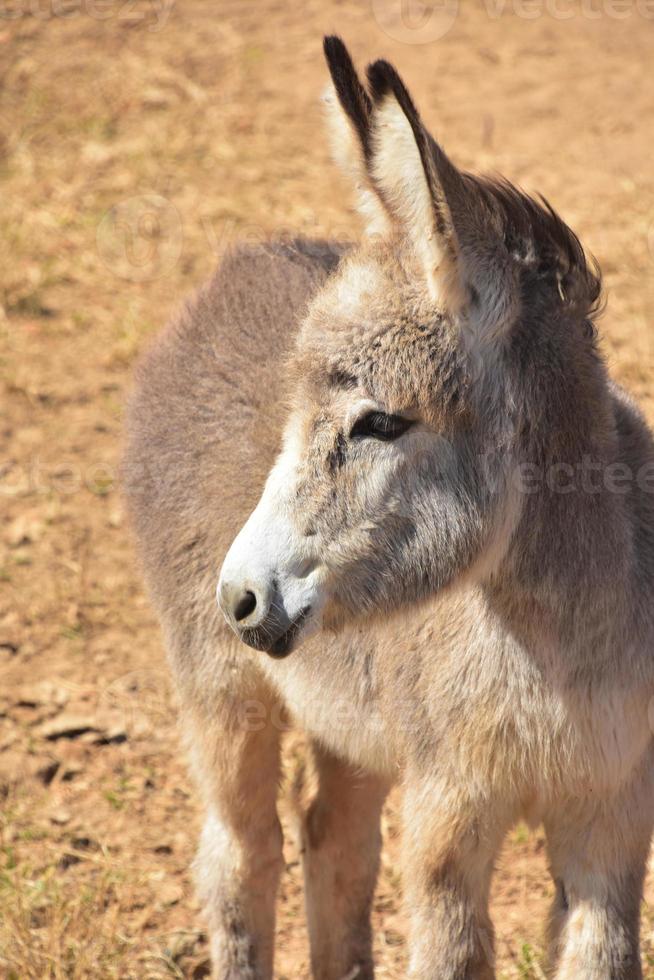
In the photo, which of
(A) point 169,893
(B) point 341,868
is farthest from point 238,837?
(A) point 169,893

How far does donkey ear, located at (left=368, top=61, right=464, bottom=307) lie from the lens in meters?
2.48

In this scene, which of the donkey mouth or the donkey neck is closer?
the donkey mouth

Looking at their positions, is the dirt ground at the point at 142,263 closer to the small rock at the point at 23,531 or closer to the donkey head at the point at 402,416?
the small rock at the point at 23,531

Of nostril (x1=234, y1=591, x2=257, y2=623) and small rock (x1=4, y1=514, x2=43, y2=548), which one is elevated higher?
nostril (x1=234, y1=591, x2=257, y2=623)

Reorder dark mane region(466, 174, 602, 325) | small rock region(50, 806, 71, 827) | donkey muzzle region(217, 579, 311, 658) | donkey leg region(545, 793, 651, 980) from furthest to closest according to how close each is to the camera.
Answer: small rock region(50, 806, 71, 827), donkey leg region(545, 793, 651, 980), dark mane region(466, 174, 602, 325), donkey muzzle region(217, 579, 311, 658)

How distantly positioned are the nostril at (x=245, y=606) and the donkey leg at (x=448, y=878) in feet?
2.56

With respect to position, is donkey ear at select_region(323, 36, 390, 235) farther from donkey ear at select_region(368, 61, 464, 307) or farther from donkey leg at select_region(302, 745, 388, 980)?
donkey leg at select_region(302, 745, 388, 980)

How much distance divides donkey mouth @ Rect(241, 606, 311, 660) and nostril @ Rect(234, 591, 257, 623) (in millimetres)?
35

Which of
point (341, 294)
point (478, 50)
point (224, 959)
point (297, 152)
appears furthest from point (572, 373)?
point (478, 50)

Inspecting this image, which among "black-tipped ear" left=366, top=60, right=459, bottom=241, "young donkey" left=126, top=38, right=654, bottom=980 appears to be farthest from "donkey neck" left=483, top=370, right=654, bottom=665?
"black-tipped ear" left=366, top=60, right=459, bottom=241

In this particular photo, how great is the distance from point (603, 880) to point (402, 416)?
4.11ft

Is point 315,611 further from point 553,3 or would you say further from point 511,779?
point 553,3

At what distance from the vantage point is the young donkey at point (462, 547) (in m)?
2.67

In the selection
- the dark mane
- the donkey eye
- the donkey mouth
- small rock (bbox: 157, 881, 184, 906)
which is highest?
the dark mane
